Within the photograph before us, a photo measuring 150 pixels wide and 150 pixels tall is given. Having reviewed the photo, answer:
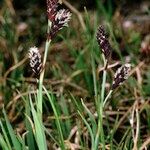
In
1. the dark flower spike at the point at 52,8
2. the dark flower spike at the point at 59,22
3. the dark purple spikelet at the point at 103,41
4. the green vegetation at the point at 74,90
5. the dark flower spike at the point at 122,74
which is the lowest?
the green vegetation at the point at 74,90

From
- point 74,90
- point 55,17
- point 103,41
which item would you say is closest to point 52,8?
point 55,17

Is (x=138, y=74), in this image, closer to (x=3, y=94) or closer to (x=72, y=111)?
(x=72, y=111)

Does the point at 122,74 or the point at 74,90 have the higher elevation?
the point at 122,74

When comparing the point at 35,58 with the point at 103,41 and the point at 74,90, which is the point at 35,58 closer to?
the point at 103,41

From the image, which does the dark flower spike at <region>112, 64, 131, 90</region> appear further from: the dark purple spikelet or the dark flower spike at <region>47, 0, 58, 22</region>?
the dark flower spike at <region>47, 0, 58, 22</region>

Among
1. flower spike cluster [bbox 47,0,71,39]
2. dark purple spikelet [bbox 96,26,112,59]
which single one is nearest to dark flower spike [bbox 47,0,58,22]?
flower spike cluster [bbox 47,0,71,39]

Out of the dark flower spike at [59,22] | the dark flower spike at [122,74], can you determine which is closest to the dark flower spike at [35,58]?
the dark flower spike at [59,22]

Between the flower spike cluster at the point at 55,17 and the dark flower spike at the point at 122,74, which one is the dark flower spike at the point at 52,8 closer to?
the flower spike cluster at the point at 55,17

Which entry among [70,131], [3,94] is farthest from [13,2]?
[70,131]

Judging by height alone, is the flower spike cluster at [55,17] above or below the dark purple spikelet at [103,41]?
above
